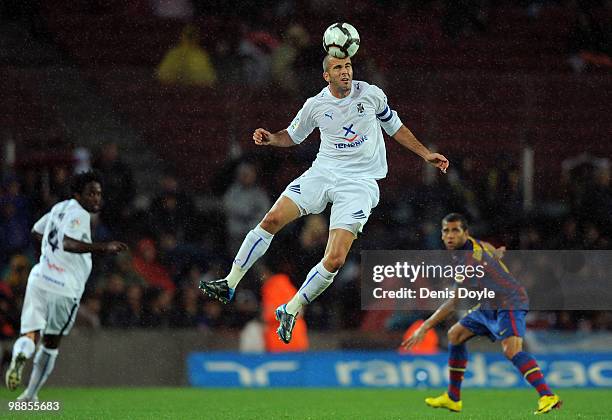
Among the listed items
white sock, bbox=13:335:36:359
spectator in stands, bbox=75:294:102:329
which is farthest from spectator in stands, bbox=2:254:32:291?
white sock, bbox=13:335:36:359

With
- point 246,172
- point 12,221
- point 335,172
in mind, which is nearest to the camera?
point 335,172

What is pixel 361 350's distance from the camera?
49.0 feet

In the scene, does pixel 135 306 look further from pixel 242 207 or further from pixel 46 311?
pixel 46 311

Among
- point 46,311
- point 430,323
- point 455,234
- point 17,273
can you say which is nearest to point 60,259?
point 46,311

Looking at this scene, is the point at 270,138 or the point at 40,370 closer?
the point at 270,138

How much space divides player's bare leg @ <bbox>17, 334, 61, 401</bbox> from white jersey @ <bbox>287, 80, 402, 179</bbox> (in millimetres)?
3781

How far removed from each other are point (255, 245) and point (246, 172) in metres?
4.68

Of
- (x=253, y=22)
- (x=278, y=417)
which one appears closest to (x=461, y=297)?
(x=278, y=417)

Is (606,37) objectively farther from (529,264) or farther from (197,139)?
(197,139)

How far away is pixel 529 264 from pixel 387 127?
16.6 ft

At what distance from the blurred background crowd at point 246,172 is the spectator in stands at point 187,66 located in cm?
3

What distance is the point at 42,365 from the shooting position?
12.0m

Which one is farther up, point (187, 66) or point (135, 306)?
point (187, 66)

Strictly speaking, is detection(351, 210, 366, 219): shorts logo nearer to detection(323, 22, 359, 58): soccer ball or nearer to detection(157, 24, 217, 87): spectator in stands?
detection(323, 22, 359, 58): soccer ball
